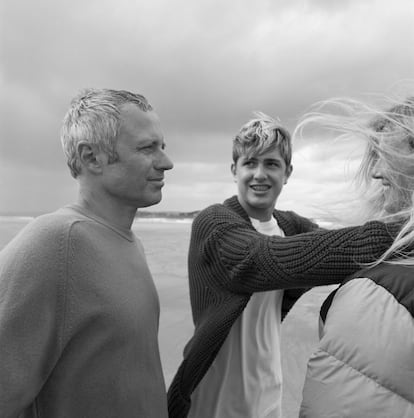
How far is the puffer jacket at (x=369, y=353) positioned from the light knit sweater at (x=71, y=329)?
0.67 m

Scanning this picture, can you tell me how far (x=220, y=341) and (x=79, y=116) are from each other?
1197 mm

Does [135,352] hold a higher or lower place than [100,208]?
lower

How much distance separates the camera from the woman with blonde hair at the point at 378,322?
1.25 metres

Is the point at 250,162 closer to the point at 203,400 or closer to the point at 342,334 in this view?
the point at 203,400

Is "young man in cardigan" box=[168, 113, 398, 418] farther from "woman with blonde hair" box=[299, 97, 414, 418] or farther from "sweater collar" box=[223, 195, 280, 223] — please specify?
"woman with blonde hair" box=[299, 97, 414, 418]

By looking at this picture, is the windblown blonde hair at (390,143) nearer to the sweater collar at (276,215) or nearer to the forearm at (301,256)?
the forearm at (301,256)

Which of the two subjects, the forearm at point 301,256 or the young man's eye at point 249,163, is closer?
the forearm at point 301,256

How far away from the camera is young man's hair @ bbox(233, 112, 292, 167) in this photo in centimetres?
255

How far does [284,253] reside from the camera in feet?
5.73

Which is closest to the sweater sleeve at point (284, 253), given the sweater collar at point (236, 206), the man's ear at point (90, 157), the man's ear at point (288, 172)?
the sweater collar at point (236, 206)

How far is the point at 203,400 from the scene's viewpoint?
7.88ft

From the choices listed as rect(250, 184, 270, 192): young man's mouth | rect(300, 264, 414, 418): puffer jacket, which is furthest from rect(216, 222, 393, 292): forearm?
rect(250, 184, 270, 192): young man's mouth

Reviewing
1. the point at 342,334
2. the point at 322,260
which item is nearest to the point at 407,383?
the point at 342,334

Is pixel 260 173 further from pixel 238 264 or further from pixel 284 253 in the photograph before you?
pixel 284 253
